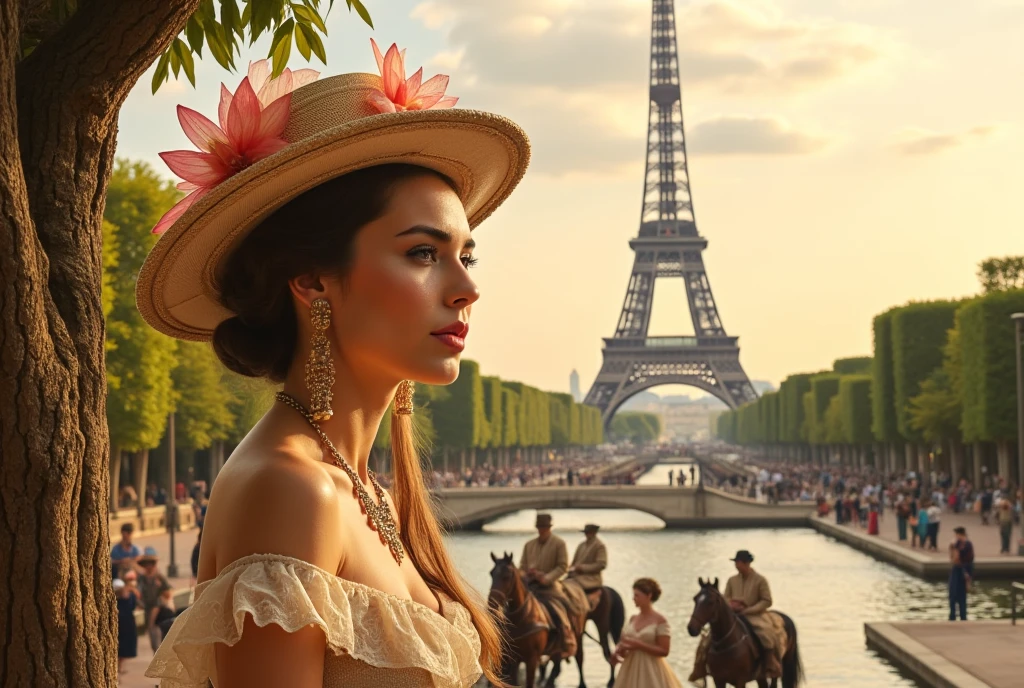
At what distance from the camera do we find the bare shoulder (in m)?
2.08

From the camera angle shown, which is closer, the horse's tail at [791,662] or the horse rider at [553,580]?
the horse's tail at [791,662]

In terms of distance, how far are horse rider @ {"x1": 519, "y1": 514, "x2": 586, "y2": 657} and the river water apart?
180 centimetres

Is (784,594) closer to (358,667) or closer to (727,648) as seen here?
(727,648)

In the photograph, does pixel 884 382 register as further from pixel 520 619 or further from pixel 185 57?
pixel 185 57

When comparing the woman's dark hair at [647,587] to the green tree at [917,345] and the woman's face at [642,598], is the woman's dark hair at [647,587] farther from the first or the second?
the green tree at [917,345]

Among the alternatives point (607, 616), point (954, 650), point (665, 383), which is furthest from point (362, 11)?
point (665, 383)

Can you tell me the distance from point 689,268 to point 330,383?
103294 mm

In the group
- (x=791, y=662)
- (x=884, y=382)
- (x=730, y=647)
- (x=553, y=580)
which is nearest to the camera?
(x=730, y=647)

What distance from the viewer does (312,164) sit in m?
2.28

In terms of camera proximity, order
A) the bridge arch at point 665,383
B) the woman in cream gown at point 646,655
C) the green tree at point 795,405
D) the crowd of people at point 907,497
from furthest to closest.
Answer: the bridge arch at point 665,383 → the green tree at point 795,405 → the crowd of people at point 907,497 → the woman in cream gown at point 646,655

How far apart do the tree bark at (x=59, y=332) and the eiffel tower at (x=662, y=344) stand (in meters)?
100

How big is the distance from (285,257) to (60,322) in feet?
1.73

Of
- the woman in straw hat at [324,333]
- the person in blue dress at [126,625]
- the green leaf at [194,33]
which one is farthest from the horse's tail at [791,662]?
the woman in straw hat at [324,333]

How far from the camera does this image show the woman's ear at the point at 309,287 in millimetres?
2352
